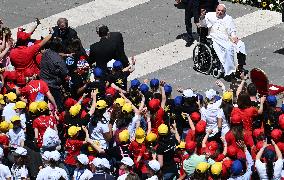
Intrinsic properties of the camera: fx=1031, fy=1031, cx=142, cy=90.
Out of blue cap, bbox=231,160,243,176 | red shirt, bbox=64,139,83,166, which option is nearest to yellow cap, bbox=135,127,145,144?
red shirt, bbox=64,139,83,166

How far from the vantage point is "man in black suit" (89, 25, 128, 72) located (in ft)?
64.9

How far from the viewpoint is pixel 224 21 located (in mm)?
21234

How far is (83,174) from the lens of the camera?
15.4 m

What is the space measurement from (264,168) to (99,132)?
294cm

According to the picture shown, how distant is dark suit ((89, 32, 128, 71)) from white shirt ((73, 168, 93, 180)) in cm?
442

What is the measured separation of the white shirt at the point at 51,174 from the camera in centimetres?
1535

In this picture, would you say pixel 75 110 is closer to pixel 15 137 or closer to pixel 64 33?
pixel 15 137

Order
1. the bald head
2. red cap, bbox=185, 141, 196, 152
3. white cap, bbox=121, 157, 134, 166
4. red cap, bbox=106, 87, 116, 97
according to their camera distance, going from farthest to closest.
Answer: the bald head → red cap, bbox=106, 87, 116, 97 → red cap, bbox=185, 141, 196, 152 → white cap, bbox=121, 157, 134, 166

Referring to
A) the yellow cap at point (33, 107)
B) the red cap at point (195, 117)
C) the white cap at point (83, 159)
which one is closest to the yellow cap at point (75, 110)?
the yellow cap at point (33, 107)

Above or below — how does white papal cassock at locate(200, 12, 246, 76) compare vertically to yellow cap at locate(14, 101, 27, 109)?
below

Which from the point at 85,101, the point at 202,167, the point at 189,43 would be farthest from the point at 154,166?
the point at 189,43

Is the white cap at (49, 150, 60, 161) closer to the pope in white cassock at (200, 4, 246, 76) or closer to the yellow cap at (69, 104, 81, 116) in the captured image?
the yellow cap at (69, 104, 81, 116)

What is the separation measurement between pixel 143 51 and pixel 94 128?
22.4 ft

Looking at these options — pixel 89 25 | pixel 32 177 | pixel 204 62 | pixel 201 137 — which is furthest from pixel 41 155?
pixel 89 25
